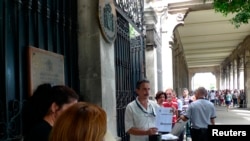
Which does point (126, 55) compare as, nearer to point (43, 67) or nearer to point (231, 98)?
point (43, 67)

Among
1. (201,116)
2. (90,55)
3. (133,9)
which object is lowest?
(201,116)

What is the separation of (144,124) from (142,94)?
366mm

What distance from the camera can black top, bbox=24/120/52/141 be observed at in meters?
2.39

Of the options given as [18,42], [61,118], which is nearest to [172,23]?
[18,42]

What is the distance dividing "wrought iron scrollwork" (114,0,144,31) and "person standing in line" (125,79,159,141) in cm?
186

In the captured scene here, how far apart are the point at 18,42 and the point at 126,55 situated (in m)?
3.48

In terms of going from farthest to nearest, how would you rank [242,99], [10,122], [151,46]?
[242,99], [151,46], [10,122]

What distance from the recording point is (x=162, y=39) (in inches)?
530

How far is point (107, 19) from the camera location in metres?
4.79

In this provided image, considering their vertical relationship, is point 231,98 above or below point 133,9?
below

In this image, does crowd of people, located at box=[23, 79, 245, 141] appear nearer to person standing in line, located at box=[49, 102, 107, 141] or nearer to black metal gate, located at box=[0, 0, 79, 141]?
person standing in line, located at box=[49, 102, 107, 141]

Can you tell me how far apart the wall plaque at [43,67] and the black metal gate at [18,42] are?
50mm

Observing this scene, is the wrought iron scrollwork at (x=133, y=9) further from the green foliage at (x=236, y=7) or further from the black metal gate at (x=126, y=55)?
the green foliage at (x=236, y=7)

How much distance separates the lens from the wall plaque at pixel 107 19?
455 centimetres
